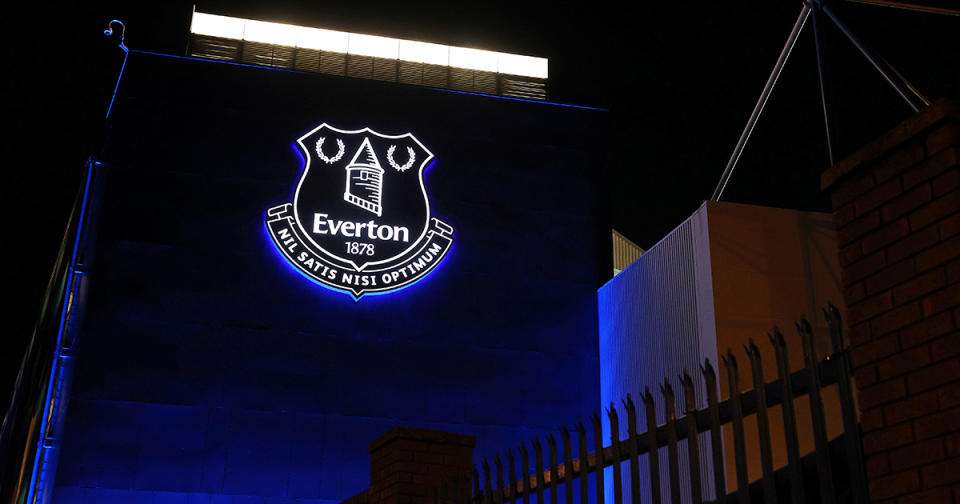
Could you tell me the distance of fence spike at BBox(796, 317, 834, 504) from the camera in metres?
3.34

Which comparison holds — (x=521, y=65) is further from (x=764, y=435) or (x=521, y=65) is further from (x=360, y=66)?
(x=764, y=435)

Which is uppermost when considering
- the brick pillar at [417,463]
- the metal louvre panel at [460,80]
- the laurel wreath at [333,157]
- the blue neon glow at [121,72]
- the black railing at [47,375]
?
the metal louvre panel at [460,80]

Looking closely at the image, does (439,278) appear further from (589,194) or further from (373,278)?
(589,194)

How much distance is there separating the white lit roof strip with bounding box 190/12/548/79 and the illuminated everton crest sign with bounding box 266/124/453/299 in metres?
1.99

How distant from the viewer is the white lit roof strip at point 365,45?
1758 cm

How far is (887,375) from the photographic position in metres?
3.28

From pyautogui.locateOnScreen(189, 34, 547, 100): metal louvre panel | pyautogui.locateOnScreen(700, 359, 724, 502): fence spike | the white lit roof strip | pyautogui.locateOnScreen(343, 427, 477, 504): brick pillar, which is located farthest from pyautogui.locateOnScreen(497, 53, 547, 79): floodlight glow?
pyautogui.locateOnScreen(700, 359, 724, 502): fence spike

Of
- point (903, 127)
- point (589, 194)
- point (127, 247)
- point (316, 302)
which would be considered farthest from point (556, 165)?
point (903, 127)

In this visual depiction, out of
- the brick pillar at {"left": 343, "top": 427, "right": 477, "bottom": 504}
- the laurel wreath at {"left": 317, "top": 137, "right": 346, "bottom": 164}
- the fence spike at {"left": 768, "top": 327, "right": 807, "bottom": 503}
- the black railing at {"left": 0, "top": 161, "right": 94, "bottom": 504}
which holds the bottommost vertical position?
the fence spike at {"left": 768, "top": 327, "right": 807, "bottom": 503}

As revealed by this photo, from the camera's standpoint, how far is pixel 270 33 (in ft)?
58.1

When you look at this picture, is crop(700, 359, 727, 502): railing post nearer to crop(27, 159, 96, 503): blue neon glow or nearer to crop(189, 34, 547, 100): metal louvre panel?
crop(27, 159, 96, 503): blue neon glow

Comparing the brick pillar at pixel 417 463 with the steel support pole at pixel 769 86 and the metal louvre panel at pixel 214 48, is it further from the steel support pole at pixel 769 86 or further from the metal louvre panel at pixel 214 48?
the metal louvre panel at pixel 214 48

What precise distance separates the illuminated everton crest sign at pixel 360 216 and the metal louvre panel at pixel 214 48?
2.24 metres

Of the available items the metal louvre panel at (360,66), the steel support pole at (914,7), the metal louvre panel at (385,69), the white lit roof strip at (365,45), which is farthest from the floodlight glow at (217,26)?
the steel support pole at (914,7)
